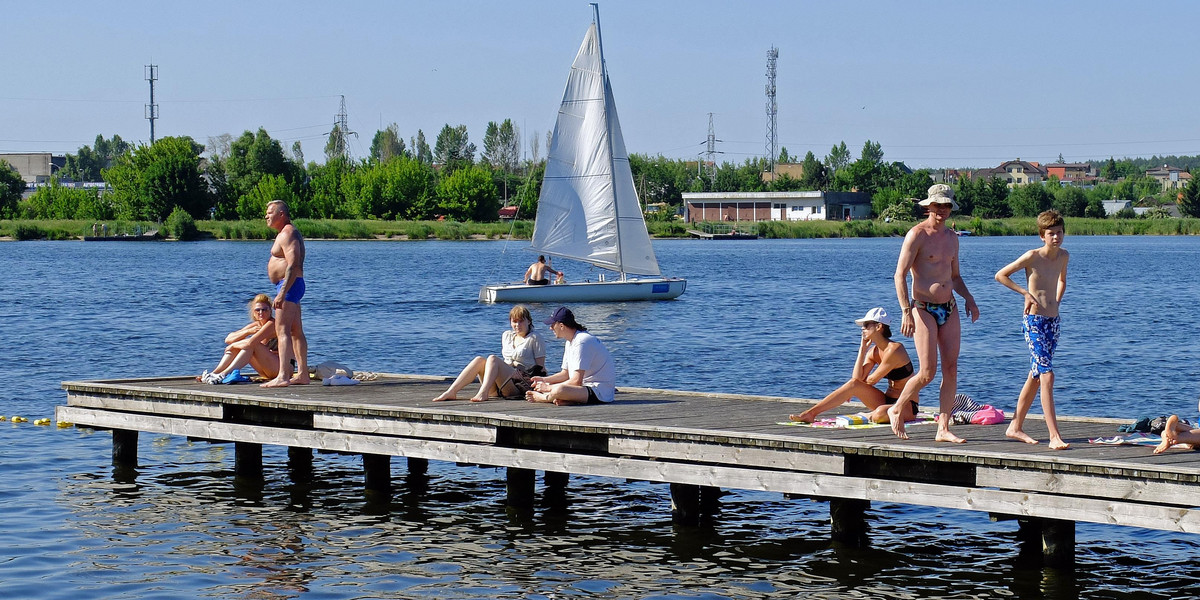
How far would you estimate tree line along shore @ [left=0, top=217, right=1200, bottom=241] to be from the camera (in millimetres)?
115188

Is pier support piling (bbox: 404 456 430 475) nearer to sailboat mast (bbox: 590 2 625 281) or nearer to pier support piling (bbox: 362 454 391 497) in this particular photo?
pier support piling (bbox: 362 454 391 497)

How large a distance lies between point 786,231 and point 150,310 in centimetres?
9933

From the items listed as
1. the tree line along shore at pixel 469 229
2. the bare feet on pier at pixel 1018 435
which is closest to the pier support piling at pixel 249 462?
the bare feet on pier at pixel 1018 435

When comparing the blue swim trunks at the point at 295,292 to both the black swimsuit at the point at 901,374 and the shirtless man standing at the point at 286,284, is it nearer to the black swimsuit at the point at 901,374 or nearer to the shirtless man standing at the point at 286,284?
the shirtless man standing at the point at 286,284

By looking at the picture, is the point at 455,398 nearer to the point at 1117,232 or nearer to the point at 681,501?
the point at 681,501

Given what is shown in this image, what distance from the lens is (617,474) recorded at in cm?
1233

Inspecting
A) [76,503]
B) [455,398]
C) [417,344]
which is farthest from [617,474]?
[417,344]

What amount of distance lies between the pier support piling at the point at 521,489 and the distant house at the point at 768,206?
445ft

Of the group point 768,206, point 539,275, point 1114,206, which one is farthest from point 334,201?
point 1114,206

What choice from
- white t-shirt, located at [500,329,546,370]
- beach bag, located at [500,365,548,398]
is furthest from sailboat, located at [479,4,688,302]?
beach bag, located at [500,365,548,398]

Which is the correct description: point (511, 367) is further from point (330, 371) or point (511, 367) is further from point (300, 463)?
point (300, 463)

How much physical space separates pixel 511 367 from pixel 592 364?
96 cm

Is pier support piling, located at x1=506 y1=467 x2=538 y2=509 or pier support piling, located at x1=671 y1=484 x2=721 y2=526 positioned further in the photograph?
pier support piling, located at x1=506 y1=467 x2=538 y2=509

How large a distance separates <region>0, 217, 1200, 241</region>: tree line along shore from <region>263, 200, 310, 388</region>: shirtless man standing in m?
86.0
